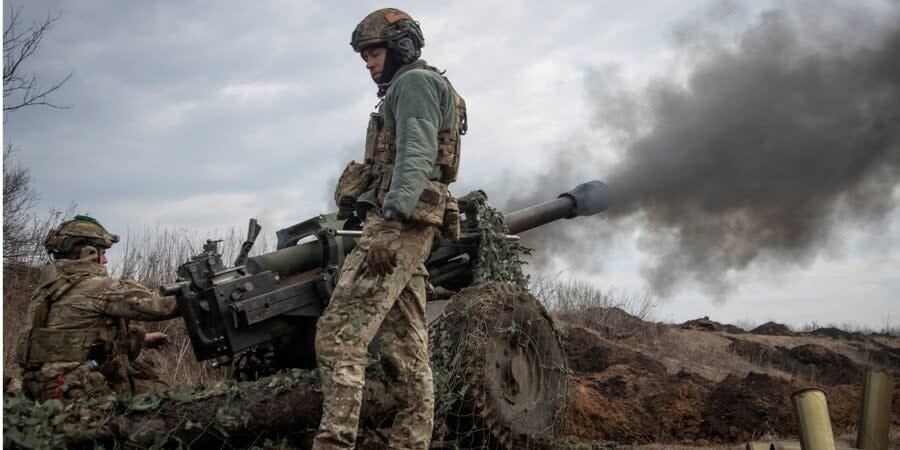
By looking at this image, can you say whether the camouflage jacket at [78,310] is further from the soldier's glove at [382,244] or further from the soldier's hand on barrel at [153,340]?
the soldier's glove at [382,244]

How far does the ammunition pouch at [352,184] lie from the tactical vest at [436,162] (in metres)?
0.03

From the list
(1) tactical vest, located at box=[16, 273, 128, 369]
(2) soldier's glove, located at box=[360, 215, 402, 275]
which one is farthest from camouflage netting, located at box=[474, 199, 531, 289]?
(1) tactical vest, located at box=[16, 273, 128, 369]

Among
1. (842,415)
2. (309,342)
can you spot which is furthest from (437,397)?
(842,415)

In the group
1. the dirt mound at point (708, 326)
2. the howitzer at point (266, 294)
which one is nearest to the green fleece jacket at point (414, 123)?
the howitzer at point (266, 294)

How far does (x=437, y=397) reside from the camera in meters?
5.68

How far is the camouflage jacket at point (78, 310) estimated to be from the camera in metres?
5.68

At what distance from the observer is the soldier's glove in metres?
4.56

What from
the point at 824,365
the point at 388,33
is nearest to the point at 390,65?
the point at 388,33

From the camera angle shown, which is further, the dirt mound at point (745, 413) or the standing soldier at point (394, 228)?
the dirt mound at point (745, 413)

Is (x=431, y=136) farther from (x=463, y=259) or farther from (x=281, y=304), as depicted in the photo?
(x=463, y=259)

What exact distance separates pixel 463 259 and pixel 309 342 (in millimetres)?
1466

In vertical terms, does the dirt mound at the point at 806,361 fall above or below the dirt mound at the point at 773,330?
below

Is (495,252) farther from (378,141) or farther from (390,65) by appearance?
(390,65)

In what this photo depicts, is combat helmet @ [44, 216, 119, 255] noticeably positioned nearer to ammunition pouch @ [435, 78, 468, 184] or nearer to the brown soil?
ammunition pouch @ [435, 78, 468, 184]
